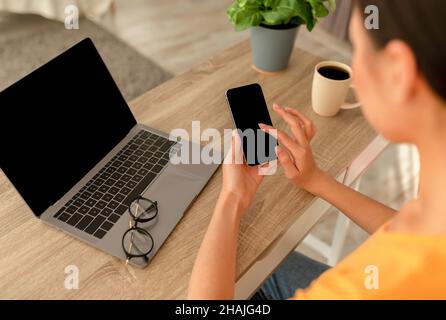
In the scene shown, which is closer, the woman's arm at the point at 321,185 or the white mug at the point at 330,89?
the woman's arm at the point at 321,185

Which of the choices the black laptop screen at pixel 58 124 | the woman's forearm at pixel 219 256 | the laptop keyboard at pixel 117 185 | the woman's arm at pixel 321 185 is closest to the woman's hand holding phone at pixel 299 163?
the woman's arm at pixel 321 185

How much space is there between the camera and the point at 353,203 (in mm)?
931

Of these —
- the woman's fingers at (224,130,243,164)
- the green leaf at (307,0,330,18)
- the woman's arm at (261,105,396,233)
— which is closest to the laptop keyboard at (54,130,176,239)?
the woman's fingers at (224,130,243,164)

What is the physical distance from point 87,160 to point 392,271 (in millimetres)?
647

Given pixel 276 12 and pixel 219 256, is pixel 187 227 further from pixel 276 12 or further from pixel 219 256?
pixel 276 12

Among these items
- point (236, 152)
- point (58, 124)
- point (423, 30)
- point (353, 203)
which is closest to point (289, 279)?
point (353, 203)

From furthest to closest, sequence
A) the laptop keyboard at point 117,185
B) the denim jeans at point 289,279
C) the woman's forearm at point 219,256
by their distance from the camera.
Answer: the denim jeans at point 289,279, the laptop keyboard at point 117,185, the woman's forearm at point 219,256

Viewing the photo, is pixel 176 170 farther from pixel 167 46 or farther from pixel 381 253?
pixel 167 46

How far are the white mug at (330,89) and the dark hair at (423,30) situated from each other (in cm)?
62

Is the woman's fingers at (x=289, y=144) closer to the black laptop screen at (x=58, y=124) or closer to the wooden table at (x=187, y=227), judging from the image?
the wooden table at (x=187, y=227)

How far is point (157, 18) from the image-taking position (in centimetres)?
333

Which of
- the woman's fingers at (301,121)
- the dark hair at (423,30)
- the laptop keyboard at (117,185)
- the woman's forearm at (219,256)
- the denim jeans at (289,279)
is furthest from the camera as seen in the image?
the denim jeans at (289,279)

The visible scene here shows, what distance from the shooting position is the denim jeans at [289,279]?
1084mm
